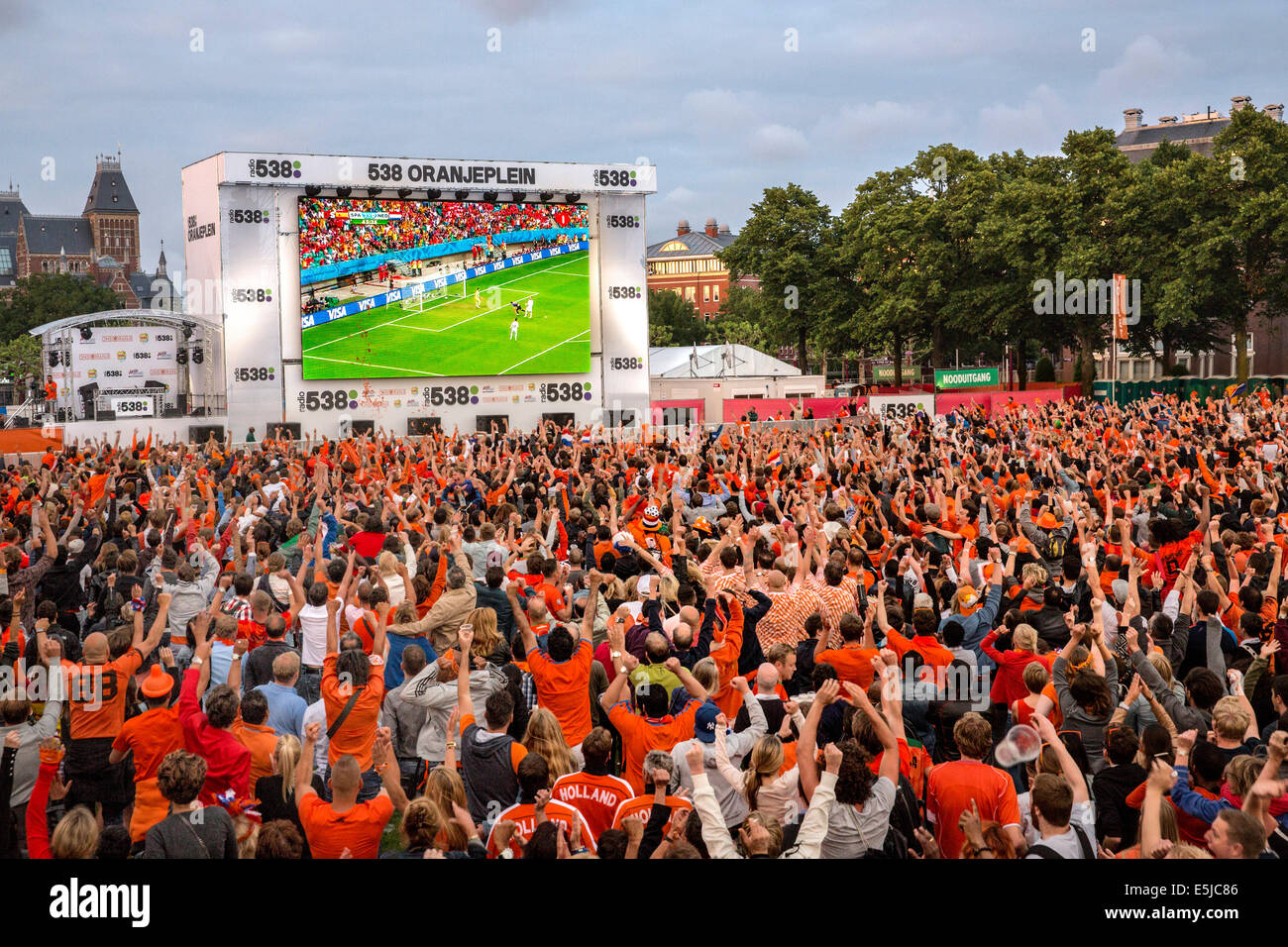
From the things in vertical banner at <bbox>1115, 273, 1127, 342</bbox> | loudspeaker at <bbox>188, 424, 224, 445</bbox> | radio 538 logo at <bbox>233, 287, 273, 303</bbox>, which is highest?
radio 538 logo at <bbox>233, 287, 273, 303</bbox>

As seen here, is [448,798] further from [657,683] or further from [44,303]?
[44,303]

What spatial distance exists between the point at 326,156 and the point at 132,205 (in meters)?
135

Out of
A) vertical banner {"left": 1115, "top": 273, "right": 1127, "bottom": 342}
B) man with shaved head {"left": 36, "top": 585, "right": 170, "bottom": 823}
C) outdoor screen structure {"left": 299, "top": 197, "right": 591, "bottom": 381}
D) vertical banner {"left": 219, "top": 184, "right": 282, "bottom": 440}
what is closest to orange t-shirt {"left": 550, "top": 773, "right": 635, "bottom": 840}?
man with shaved head {"left": 36, "top": 585, "right": 170, "bottom": 823}

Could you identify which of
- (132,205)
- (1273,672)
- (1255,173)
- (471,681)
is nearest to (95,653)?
(471,681)

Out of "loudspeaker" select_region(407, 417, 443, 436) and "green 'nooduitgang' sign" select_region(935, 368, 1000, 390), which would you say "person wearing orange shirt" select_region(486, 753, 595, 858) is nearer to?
"loudspeaker" select_region(407, 417, 443, 436)

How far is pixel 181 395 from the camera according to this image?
36156mm

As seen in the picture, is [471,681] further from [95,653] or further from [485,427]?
[485,427]

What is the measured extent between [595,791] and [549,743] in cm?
39

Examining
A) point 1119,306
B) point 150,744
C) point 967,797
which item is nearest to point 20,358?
point 1119,306

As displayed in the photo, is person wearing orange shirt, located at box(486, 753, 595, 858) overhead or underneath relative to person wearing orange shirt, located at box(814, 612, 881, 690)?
underneath

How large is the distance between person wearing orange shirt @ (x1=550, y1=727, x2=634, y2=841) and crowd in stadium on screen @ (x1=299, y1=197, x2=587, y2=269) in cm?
3136

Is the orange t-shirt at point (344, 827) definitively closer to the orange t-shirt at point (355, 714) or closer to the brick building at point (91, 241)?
the orange t-shirt at point (355, 714)

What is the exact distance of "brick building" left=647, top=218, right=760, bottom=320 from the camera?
448ft

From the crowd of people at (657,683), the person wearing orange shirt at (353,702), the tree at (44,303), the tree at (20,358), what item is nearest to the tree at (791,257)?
the crowd of people at (657,683)
